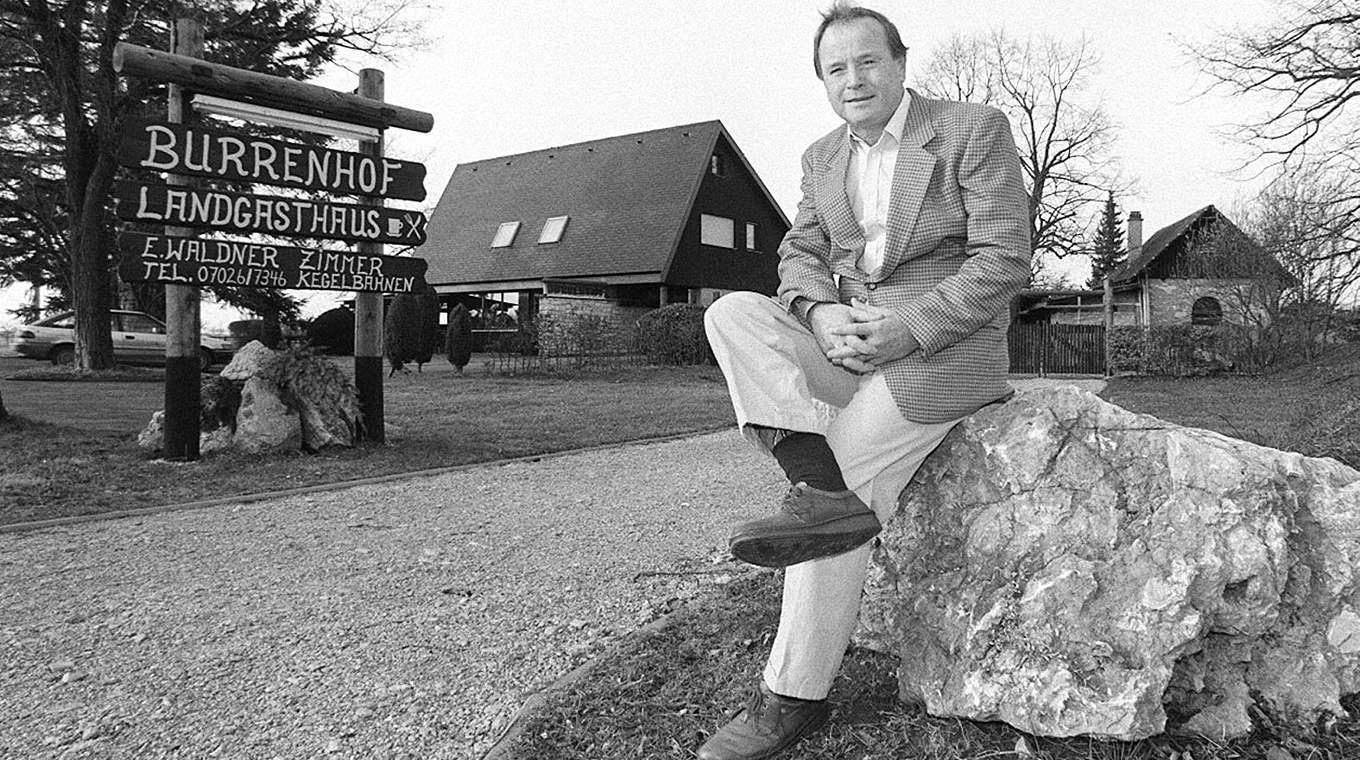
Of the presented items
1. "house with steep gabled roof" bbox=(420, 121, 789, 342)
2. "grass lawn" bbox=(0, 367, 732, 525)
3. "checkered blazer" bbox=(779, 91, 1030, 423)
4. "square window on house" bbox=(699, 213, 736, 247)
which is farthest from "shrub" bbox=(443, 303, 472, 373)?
"checkered blazer" bbox=(779, 91, 1030, 423)

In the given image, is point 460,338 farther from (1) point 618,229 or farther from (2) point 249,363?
(2) point 249,363

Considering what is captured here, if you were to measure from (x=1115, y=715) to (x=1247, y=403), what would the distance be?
13.2m

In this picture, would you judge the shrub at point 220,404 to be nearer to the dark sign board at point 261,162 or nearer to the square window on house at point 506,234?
the dark sign board at point 261,162

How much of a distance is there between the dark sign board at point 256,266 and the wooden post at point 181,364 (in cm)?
18

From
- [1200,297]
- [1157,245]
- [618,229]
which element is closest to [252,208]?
[618,229]

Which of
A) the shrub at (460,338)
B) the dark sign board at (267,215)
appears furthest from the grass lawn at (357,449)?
the shrub at (460,338)

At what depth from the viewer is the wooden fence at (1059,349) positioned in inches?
1025

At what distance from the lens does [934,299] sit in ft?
7.59

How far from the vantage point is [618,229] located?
1099 inches

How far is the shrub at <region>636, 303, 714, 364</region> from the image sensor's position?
21.7 meters

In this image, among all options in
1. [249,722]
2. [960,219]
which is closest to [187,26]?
[249,722]

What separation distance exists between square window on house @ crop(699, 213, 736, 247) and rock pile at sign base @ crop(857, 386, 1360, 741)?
85.9 feet

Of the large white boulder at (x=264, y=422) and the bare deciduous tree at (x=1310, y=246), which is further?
the bare deciduous tree at (x=1310, y=246)

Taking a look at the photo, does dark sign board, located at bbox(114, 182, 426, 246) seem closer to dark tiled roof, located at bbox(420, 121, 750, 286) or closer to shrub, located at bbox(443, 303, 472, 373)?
shrub, located at bbox(443, 303, 472, 373)
